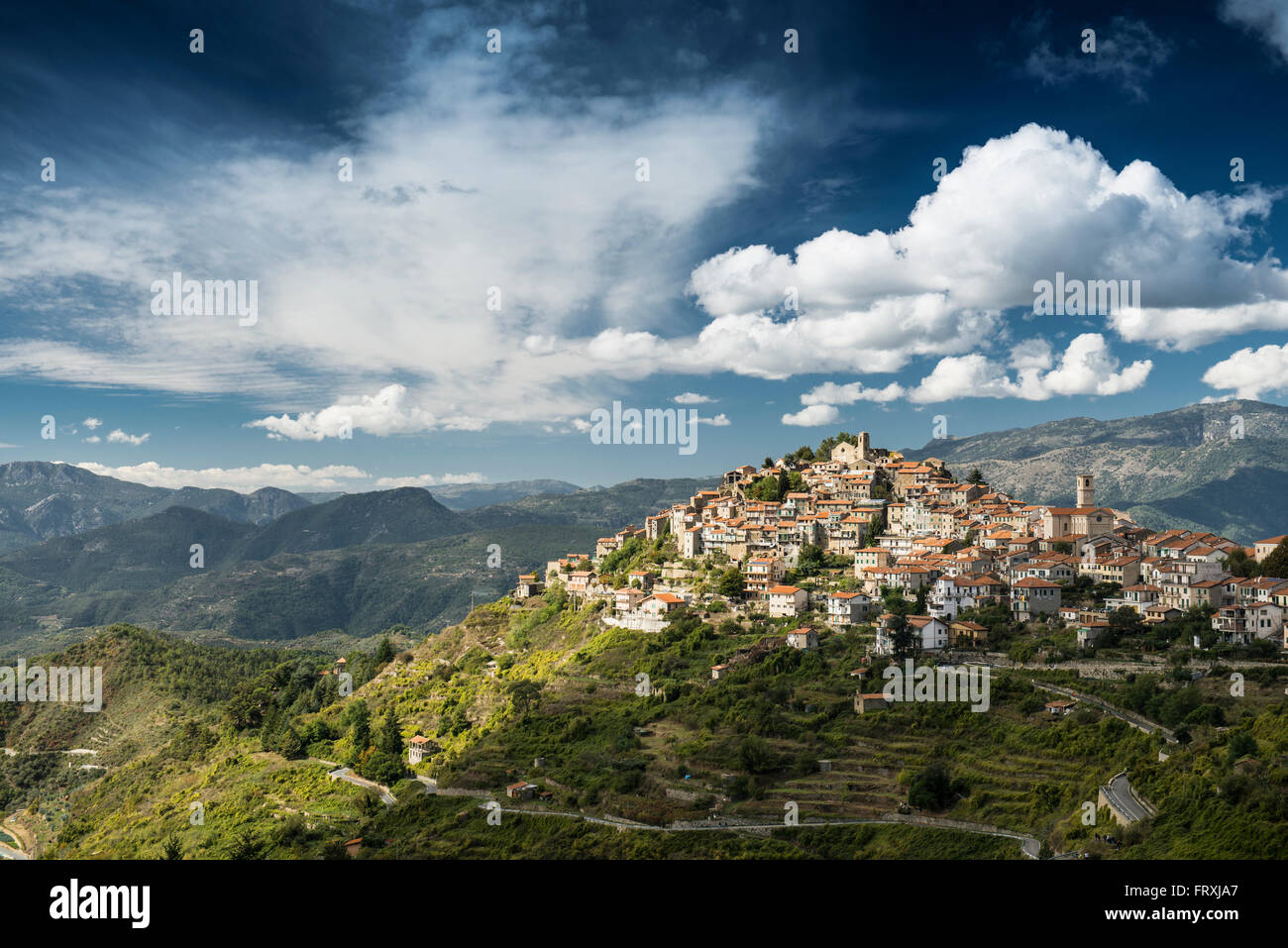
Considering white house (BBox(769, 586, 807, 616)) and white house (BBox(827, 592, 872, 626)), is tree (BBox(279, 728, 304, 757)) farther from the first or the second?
white house (BBox(827, 592, 872, 626))

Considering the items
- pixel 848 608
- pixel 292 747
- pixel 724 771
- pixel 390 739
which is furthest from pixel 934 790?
pixel 292 747

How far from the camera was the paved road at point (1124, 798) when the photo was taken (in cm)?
2012

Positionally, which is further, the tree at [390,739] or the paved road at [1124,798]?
the tree at [390,739]

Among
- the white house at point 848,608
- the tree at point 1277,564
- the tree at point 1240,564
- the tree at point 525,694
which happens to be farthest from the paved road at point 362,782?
the tree at point 1277,564

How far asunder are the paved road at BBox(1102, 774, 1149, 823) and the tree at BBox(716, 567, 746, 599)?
20536mm

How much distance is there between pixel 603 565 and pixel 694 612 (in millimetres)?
14532

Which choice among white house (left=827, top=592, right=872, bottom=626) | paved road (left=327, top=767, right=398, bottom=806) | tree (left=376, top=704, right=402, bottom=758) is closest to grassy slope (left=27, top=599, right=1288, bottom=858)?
paved road (left=327, top=767, right=398, bottom=806)

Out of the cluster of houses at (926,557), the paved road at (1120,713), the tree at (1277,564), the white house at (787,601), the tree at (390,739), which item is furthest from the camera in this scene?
the white house at (787,601)

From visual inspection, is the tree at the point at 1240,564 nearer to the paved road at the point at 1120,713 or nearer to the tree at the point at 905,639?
the paved road at the point at 1120,713

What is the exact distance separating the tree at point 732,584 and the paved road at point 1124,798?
67.4 feet

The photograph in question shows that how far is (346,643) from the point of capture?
141m
